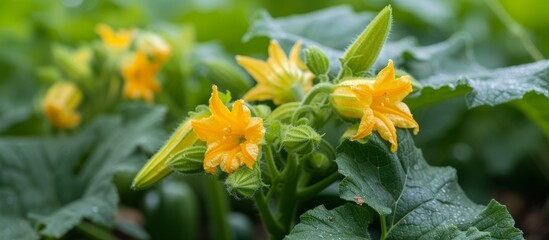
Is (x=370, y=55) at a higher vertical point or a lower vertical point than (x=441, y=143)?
higher

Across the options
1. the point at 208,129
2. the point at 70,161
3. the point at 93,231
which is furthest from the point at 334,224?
the point at 70,161

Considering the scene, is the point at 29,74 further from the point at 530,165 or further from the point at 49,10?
the point at 530,165

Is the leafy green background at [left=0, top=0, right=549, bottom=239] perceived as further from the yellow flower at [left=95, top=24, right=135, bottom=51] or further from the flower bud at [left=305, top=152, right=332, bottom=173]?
the flower bud at [left=305, top=152, right=332, bottom=173]

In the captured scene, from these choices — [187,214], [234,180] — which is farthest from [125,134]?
[234,180]

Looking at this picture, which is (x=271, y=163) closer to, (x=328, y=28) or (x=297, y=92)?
(x=297, y=92)

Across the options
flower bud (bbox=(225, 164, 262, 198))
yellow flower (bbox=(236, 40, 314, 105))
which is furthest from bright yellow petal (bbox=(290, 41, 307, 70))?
flower bud (bbox=(225, 164, 262, 198))

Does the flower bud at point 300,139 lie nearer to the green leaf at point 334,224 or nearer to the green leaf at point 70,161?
the green leaf at point 334,224
